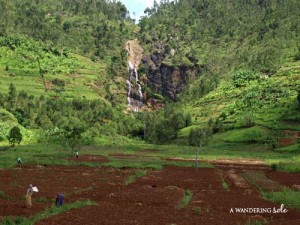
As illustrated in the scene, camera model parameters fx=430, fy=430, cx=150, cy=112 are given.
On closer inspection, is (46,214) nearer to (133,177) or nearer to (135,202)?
(135,202)

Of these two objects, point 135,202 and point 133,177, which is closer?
point 135,202

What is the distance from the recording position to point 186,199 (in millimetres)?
43938

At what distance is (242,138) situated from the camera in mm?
158125

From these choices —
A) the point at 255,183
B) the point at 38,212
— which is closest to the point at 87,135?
the point at 255,183

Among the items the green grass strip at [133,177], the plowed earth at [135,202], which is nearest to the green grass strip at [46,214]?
the plowed earth at [135,202]

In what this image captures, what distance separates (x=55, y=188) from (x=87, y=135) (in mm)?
135485

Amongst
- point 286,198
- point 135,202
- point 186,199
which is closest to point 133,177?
point 186,199

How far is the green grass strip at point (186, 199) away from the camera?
130 ft

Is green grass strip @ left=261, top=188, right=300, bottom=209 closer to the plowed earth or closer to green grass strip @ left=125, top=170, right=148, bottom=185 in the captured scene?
the plowed earth

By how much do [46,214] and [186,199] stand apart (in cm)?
1693

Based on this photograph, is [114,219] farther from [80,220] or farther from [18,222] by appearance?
[18,222]

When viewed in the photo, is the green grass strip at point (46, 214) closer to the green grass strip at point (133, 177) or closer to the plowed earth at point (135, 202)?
the plowed earth at point (135, 202)

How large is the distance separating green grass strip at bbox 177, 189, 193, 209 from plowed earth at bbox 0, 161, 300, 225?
404mm

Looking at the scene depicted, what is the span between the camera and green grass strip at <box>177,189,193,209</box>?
130 feet
